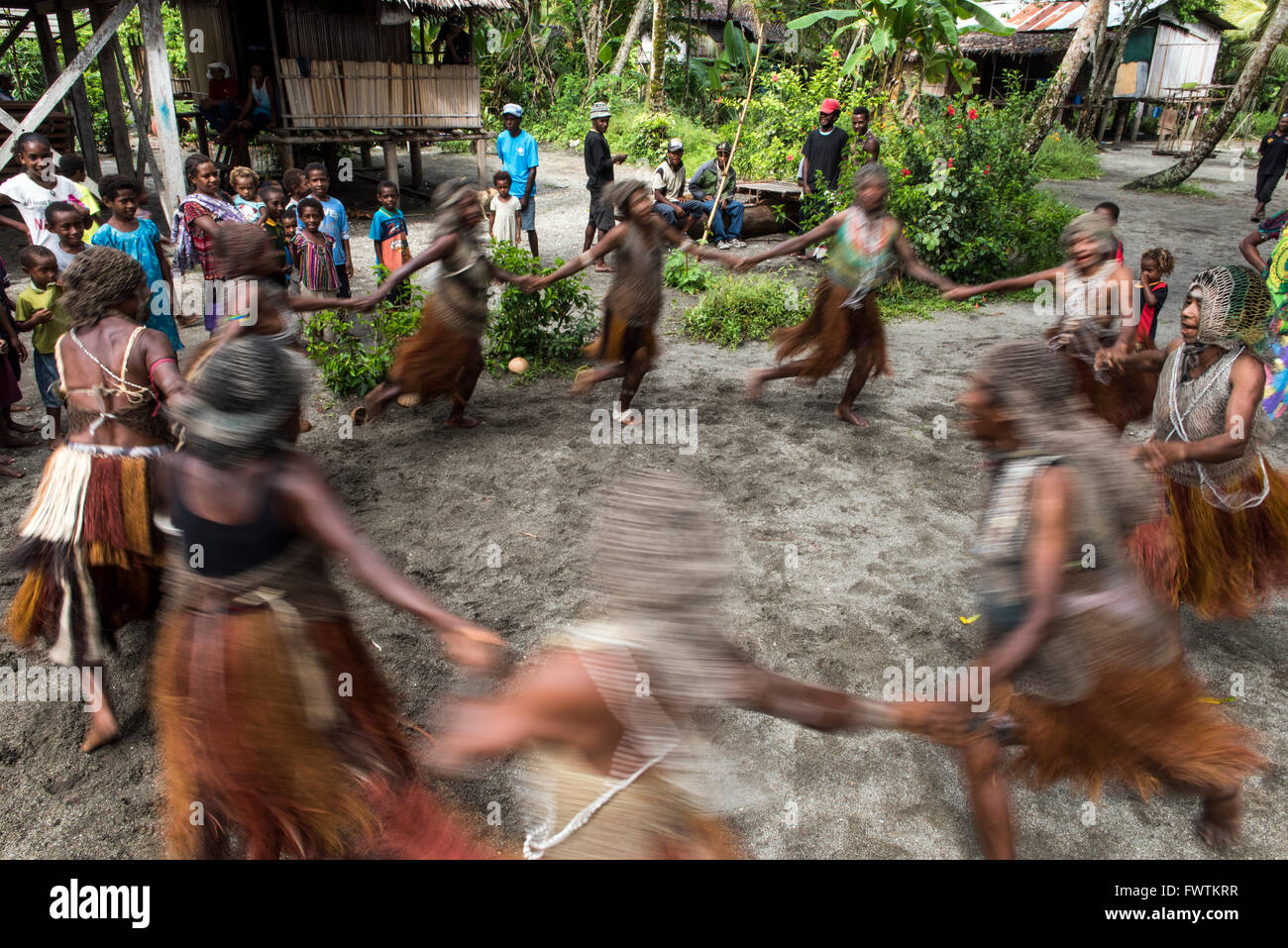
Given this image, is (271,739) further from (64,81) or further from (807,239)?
(64,81)

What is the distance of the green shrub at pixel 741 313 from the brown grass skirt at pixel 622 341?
2014mm

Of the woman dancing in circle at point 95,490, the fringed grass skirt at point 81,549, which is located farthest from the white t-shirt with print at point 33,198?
the fringed grass skirt at point 81,549

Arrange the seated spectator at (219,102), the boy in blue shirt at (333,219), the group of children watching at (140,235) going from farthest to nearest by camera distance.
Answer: the seated spectator at (219,102)
the boy in blue shirt at (333,219)
the group of children watching at (140,235)

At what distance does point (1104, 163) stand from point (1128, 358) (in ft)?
61.5

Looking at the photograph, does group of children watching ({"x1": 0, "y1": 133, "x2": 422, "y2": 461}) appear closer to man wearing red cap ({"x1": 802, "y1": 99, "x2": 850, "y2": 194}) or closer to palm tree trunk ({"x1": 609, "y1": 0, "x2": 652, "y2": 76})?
man wearing red cap ({"x1": 802, "y1": 99, "x2": 850, "y2": 194})

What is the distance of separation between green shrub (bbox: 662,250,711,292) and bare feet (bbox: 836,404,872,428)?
3.35 m

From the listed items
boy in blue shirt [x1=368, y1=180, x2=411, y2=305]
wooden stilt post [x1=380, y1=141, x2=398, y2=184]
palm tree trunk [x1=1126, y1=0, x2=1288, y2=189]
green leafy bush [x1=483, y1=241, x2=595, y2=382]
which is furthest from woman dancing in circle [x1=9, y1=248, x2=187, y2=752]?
palm tree trunk [x1=1126, y1=0, x2=1288, y2=189]

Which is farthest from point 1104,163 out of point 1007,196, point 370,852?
point 370,852

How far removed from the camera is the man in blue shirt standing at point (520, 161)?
9.62 meters

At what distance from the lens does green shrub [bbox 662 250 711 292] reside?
9.05m

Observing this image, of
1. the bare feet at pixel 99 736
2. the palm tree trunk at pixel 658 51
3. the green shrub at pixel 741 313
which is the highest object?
the palm tree trunk at pixel 658 51

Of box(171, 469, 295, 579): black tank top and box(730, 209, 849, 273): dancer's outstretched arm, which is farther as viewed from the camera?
box(730, 209, 849, 273): dancer's outstretched arm

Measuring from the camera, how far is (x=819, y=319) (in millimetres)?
5961

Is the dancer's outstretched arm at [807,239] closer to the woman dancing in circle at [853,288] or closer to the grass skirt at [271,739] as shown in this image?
the woman dancing in circle at [853,288]
